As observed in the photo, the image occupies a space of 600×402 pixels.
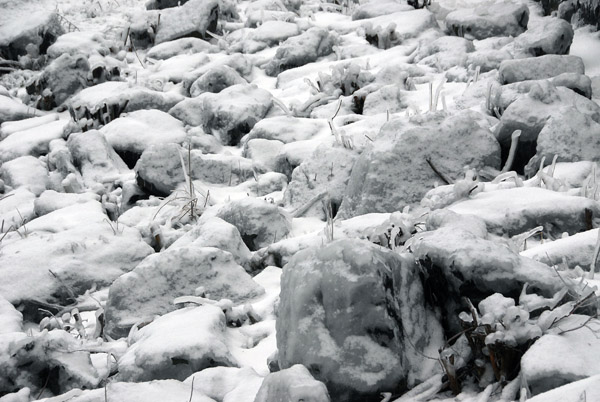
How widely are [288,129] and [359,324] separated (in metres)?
3.00

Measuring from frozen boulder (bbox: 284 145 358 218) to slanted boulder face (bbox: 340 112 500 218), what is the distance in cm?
25

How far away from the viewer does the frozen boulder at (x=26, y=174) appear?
4895 millimetres

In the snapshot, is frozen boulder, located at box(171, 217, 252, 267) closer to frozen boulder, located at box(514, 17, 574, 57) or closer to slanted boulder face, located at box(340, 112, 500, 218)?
slanted boulder face, located at box(340, 112, 500, 218)

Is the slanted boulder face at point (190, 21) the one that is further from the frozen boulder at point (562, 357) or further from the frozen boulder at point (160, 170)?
the frozen boulder at point (562, 357)

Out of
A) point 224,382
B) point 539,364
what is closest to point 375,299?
point 539,364

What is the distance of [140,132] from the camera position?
5.03 m

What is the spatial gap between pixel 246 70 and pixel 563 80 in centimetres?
300

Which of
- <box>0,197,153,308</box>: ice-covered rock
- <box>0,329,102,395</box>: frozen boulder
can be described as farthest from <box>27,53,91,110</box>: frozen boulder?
<box>0,329,102,395</box>: frozen boulder

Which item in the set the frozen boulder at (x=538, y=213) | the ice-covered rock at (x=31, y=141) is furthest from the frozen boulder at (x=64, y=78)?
the frozen boulder at (x=538, y=213)

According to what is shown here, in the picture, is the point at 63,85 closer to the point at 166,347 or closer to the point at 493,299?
the point at 166,347

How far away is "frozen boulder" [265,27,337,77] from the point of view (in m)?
6.18

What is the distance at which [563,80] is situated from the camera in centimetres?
410

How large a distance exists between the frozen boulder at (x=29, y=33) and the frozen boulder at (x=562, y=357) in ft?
21.9

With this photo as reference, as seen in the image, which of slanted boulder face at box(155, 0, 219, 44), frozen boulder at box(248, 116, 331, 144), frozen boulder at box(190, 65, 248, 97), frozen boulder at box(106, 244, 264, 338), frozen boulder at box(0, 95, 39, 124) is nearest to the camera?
frozen boulder at box(106, 244, 264, 338)
